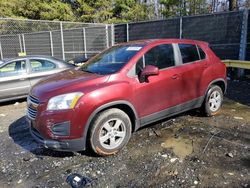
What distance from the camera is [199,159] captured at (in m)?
4.13

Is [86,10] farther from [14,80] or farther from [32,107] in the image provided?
[32,107]

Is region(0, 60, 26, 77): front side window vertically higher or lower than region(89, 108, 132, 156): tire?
higher

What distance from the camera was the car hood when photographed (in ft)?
13.3

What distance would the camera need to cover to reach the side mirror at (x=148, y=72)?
176 inches

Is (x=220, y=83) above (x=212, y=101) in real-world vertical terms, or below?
above

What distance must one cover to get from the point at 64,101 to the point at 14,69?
4665mm

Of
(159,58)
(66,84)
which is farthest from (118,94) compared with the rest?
(159,58)

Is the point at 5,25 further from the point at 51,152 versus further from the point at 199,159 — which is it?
the point at 199,159

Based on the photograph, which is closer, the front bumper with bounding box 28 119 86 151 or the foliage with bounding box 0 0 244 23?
the front bumper with bounding box 28 119 86 151

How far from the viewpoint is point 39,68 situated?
8289 mm

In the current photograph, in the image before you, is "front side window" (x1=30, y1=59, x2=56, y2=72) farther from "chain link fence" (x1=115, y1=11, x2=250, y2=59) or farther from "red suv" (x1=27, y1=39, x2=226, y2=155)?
"chain link fence" (x1=115, y1=11, x2=250, y2=59)

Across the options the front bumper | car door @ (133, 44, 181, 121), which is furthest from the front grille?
car door @ (133, 44, 181, 121)

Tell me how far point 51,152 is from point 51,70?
4418 millimetres

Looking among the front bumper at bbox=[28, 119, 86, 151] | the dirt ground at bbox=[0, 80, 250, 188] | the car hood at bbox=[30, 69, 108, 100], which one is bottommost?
the dirt ground at bbox=[0, 80, 250, 188]
